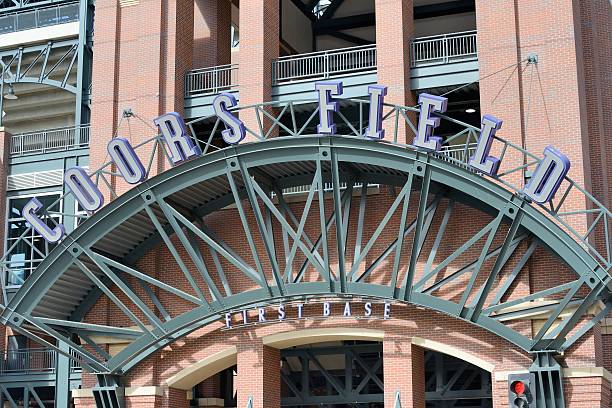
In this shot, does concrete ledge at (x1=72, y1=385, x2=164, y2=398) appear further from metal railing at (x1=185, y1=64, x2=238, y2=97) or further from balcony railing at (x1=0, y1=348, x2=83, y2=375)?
metal railing at (x1=185, y1=64, x2=238, y2=97)

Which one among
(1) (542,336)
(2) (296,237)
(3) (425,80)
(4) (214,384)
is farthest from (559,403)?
(4) (214,384)

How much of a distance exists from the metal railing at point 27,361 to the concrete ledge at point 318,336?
11.1 m

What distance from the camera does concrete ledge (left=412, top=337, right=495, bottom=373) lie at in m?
32.8

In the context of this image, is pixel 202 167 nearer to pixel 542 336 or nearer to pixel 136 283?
pixel 136 283

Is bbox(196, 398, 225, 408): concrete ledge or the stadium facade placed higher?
the stadium facade

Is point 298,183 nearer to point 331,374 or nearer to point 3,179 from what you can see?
point 331,374

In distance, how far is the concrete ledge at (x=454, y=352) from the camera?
32.8 meters

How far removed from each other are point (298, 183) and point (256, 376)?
6244 millimetres

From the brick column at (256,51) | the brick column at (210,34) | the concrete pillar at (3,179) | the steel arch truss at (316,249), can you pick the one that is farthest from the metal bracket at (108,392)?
the brick column at (210,34)

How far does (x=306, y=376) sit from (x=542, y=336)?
12695 mm

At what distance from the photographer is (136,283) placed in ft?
123

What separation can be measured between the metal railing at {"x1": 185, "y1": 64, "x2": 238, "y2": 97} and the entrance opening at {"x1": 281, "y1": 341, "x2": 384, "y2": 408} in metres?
10.3

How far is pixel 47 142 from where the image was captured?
155 ft

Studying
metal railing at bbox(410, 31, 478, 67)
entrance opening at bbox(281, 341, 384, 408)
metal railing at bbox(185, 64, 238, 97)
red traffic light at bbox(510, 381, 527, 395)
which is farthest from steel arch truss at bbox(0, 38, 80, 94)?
red traffic light at bbox(510, 381, 527, 395)
